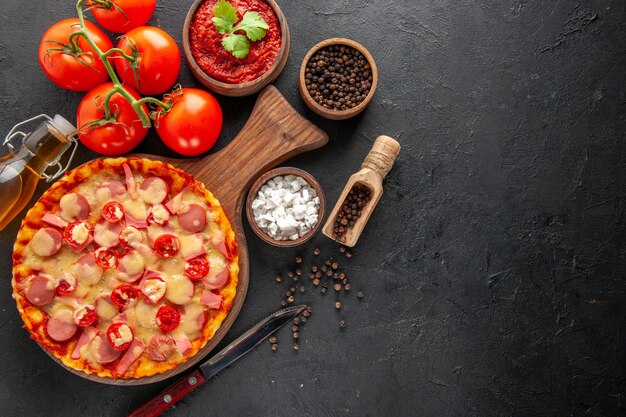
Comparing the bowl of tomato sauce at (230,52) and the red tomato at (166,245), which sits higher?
the bowl of tomato sauce at (230,52)

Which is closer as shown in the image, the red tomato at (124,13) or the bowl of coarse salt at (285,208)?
the red tomato at (124,13)

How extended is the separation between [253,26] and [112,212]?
1.26 m

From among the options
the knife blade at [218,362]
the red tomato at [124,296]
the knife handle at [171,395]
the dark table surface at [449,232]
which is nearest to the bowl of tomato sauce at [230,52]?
the dark table surface at [449,232]

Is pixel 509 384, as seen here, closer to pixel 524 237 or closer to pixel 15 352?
pixel 524 237

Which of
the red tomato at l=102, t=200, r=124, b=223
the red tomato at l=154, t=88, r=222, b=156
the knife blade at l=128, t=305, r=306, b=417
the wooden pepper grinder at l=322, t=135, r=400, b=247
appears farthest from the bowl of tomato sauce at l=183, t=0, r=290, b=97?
the knife blade at l=128, t=305, r=306, b=417

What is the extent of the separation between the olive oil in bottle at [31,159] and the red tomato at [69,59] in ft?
0.84

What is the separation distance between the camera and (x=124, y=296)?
3078 millimetres

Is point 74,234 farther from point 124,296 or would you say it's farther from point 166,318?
point 166,318

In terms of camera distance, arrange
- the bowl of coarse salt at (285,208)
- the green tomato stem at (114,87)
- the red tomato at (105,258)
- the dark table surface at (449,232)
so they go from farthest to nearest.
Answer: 1. the dark table surface at (449,232)
2. the bowl of coarse salt at (285,208)
3. the red tomato at (105,258)
4. the green tomato stem at (114,87)

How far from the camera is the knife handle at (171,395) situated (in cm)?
323

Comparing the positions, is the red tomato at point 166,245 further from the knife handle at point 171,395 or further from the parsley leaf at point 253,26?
the parsley leaf at point 253,26

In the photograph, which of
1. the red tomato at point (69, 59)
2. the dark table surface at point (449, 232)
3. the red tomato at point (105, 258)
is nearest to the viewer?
the red tomato at point (69, 59)

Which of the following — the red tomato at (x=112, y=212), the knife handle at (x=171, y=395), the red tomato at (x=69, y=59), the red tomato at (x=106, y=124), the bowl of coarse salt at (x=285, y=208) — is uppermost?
the red tomato at (x=69, y=59)

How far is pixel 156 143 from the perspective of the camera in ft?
11.1
